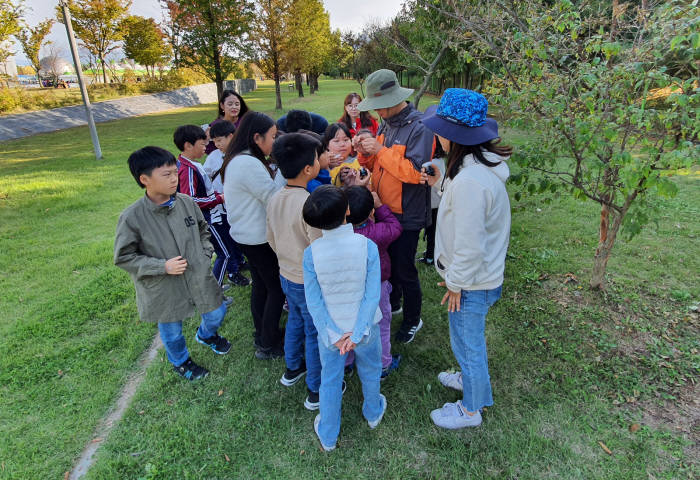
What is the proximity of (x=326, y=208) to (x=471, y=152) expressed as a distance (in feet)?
2.86

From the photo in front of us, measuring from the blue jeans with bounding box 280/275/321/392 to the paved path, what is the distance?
18.2 meters

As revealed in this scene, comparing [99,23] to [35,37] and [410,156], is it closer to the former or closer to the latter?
[35,37]

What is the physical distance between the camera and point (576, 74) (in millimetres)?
2908

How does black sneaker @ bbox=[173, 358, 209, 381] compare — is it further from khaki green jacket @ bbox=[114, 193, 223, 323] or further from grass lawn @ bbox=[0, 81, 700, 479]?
khaki green jacket @ bbox=[114, 193, 223, 323]

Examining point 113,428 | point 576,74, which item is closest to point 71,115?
point 113,428

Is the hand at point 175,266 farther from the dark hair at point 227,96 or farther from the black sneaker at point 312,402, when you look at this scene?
the dark hair at point 227,96

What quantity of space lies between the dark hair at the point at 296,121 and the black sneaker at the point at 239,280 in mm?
1872

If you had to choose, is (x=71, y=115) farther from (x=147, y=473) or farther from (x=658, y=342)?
(x=658, y=342)

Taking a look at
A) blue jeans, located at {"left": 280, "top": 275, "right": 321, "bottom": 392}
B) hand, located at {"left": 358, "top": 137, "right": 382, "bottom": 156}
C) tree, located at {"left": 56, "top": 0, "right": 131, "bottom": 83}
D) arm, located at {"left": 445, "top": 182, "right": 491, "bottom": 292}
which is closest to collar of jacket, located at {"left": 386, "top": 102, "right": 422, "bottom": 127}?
hand, located at {"left": 358, "top": 137, "right": 382, "bottom": 156}

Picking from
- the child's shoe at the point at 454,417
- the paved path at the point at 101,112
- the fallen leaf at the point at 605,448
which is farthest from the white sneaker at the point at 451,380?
the paved path at the point at 101,112

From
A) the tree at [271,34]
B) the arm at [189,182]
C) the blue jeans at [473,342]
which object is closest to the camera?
the blue jeans at [473,342]

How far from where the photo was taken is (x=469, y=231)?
196 centimetres

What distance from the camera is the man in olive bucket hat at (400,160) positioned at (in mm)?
2658

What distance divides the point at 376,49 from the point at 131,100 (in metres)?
19.2
